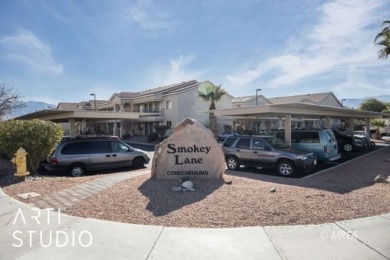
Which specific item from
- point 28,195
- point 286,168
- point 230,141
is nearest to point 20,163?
point 28,195

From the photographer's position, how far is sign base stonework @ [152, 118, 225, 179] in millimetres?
10680

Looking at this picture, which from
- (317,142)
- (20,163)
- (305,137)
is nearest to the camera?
(20,163)

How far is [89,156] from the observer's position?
45.2 feet

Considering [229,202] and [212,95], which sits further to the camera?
[212,95]

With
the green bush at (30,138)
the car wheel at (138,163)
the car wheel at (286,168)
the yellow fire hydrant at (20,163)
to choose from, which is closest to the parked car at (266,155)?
the car wheel at (286,168)

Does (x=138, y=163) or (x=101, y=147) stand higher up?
(x=101, y=147)

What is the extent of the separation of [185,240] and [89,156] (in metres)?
9.39

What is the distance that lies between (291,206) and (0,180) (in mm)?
9002

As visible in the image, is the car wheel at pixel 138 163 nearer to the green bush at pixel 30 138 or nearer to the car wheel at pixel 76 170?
the car wheel at pixel 76 170

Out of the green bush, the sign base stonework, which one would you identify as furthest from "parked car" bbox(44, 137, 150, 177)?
the sign base stonework

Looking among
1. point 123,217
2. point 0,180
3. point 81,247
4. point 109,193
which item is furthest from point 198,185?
point 0,180

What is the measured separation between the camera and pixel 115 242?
211 inches

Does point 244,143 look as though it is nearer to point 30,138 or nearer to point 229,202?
point 229,202

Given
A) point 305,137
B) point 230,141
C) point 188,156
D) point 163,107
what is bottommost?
point 188,156
